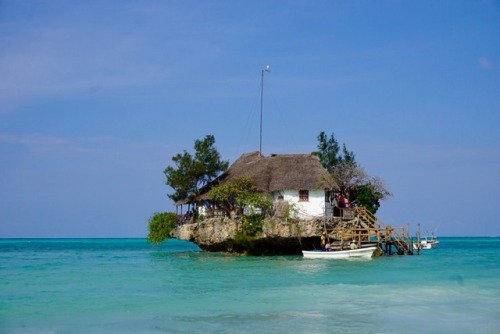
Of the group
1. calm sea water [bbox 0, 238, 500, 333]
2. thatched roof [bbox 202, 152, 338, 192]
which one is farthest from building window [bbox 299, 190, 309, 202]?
calm sea water [bbox 0, 238, 500, 333]

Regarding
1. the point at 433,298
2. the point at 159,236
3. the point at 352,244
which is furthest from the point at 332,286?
the point at 159,236

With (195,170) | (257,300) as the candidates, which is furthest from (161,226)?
(257,300)

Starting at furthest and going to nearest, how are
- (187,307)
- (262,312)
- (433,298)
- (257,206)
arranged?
(257,206), (433,298), (187,307), (262,312)

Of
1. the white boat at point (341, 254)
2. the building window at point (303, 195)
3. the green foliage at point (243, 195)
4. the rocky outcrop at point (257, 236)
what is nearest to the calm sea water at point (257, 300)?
the white boat at point (341, 254)

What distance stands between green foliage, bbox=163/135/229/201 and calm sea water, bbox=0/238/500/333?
1174 cm

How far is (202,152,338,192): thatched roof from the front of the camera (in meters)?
40.2

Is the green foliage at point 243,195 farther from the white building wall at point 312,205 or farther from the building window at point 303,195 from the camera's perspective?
the building window at point 303,195

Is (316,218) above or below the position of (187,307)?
above

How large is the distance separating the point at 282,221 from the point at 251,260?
3449 mm

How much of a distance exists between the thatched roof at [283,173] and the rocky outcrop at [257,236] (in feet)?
7.64

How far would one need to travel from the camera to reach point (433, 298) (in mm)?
21062

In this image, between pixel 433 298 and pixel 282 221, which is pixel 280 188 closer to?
pixel 282 221

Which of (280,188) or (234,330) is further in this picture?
(280,188)

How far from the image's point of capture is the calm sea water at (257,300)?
16.6 m
